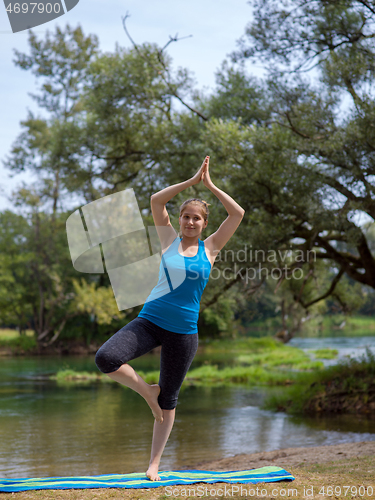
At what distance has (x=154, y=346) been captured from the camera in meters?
3.86

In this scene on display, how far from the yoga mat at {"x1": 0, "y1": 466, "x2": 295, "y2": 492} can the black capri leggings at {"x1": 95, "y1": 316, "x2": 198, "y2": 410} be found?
64 cm

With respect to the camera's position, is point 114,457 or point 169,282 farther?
Answer: point 114,457

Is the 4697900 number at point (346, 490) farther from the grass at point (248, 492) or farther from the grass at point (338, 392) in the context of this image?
the grass at point (338, 392)

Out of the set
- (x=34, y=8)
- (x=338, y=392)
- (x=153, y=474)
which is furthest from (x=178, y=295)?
(x=338, y=392)

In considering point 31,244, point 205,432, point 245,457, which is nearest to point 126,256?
point 205,432

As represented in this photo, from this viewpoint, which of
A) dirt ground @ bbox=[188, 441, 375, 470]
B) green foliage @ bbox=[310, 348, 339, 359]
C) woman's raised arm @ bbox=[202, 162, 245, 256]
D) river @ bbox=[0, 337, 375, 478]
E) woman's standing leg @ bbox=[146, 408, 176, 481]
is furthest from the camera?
green foliage @ bbox=[310, 348, 339, 359]

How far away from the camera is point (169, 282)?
12.7 ft

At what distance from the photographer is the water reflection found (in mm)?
7582

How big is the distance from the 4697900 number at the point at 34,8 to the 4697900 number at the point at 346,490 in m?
5.01

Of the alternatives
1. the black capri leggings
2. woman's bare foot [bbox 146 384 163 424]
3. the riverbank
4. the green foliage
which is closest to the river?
the riverbank

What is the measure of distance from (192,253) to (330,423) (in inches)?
314

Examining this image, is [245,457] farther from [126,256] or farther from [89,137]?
[89,137]

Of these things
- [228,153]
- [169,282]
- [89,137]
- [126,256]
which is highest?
[89,137]

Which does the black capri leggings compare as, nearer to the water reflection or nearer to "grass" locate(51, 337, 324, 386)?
the water reflection
